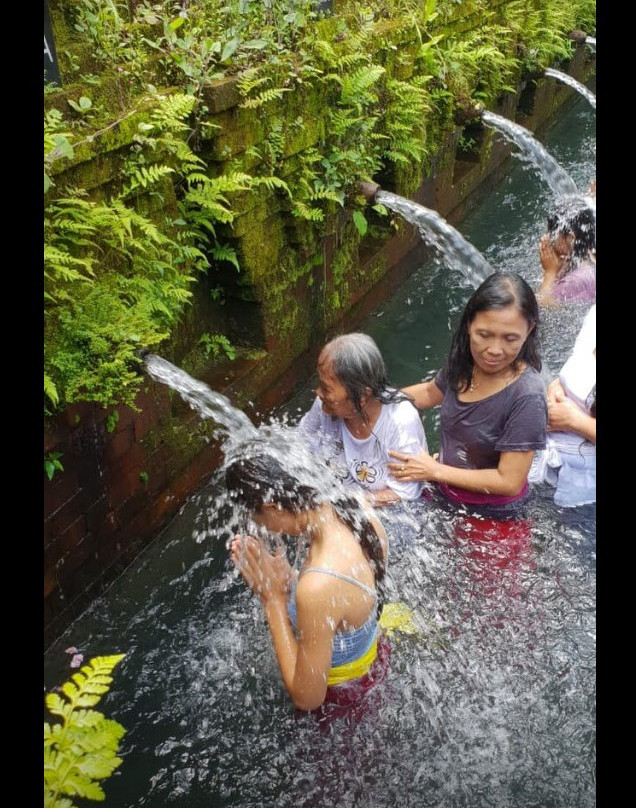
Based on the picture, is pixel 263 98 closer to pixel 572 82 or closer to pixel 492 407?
pixel 492 407

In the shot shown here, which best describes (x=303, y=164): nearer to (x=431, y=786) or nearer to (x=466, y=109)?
(x=466, y=109)

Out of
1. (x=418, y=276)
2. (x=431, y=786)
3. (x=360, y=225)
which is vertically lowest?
(x=431, y=786)

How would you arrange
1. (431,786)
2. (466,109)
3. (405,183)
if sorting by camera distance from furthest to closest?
(466,109) → (405,183) → (431,786)

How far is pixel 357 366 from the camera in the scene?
3.58m

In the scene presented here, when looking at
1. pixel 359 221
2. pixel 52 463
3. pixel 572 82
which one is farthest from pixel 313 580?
pixel 572 82

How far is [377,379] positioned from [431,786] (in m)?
2.13

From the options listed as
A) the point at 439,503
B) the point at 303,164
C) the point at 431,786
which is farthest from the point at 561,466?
the point at 303,164

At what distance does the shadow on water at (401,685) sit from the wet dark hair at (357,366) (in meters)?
0.86

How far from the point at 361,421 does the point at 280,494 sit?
107 cm

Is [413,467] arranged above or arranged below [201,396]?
above

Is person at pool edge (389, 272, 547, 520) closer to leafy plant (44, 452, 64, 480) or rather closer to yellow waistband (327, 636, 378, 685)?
yellow waistband (327, 636, 378, 685)

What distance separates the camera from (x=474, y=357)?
3.67 meters

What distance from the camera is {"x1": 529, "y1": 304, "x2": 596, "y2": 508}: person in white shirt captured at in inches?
149

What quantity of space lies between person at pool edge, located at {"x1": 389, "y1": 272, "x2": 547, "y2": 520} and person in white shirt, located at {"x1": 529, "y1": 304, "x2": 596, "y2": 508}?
0.84 ft
